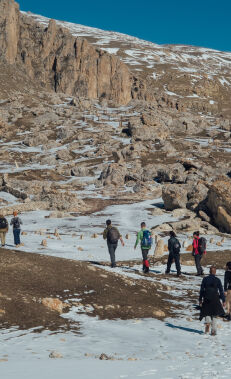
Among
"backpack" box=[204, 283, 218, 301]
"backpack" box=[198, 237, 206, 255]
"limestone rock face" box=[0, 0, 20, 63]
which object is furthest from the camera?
"limestone rock face" box=[0, 0, 20, 63]

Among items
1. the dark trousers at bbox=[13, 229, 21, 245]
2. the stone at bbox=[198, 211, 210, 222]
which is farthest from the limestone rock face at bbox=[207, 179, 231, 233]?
the dark trousers at bbox=[13, 229, 21, 245]

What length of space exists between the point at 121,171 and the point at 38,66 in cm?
11179

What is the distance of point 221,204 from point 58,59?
14501 cm

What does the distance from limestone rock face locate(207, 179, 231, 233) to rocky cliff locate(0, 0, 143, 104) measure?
13518 centimetres

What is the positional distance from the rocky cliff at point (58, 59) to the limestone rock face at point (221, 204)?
135176 millimetres

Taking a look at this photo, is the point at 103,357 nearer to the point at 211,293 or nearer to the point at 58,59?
the point at 211,293

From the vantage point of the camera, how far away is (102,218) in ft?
141

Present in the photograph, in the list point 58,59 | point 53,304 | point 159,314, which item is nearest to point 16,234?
point 53,304

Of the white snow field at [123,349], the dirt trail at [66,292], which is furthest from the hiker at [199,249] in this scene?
the white snow field at [123,349]

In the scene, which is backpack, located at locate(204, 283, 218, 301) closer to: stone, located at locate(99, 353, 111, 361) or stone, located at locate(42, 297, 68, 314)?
stone, located at locate(99, 353, 111, 361)

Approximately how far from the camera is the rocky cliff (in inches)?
6284

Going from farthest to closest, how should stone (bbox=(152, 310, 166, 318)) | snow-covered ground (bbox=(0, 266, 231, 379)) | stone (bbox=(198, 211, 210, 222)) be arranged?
stone (bbox=(198, 211, 210, 222)), stone (bbox=(152, 310, 166, 318)), snow-covered ground (bbox=(0, 266, 231, 379))

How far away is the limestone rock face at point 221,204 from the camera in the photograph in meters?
36.8

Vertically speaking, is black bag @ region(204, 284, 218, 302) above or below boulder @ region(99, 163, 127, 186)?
below
